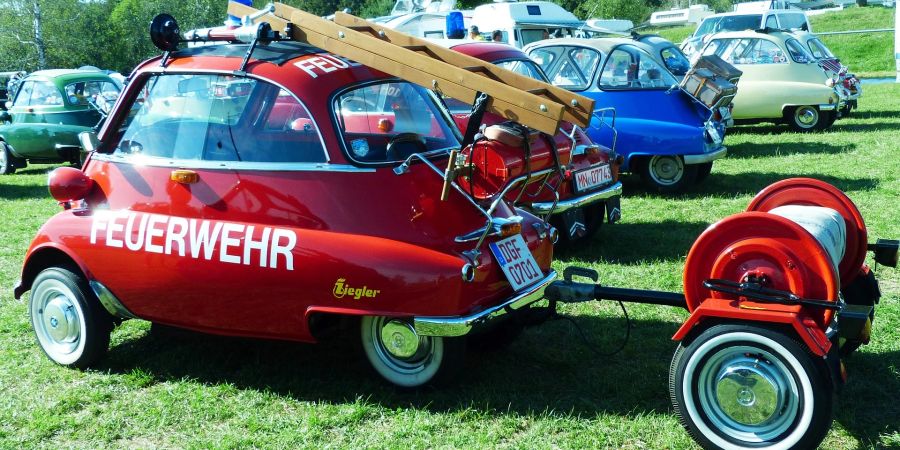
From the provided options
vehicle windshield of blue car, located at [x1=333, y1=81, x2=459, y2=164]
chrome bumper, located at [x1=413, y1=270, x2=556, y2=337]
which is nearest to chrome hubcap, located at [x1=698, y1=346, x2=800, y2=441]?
chrome bumper, located at [x1=413, y1=270, x2=556, y2=337]

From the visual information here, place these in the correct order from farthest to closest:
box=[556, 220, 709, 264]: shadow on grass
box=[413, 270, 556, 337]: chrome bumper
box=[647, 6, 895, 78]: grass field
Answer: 1. box=[647, 6, 895, 78]: grass field
2. box=[556, 220, 709, 264]: shadow on grass
3. box=[413, 270, 556, 337]: chrome bumper

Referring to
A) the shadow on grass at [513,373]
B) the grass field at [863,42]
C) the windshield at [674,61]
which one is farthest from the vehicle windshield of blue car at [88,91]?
the grass field at [863,42]

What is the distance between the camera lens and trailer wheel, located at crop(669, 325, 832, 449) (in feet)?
12.0

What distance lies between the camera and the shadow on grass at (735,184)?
10.4 meters

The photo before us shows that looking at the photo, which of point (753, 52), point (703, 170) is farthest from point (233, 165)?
point (753, 52)

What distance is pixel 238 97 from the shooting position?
480 centimetres

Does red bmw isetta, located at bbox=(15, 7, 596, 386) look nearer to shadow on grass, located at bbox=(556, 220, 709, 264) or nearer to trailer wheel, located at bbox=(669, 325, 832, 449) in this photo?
trailer wheel, located at bbox=(669, 325, 832, 449)

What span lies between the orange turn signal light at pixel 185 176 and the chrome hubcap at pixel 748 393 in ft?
8.96

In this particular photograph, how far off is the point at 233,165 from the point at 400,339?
1.26 m

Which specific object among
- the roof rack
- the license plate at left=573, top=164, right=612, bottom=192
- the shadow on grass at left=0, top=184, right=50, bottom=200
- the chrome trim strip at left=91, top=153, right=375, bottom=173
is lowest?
the shadow on grass at left=0, top=184, right=50, bottom=200

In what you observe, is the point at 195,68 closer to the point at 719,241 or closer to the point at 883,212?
the point at 719,241

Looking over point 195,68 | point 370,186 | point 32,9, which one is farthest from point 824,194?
point 32,9

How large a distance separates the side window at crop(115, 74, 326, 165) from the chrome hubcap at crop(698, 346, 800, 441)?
7.16ft

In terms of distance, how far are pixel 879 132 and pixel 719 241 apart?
1301 cm
